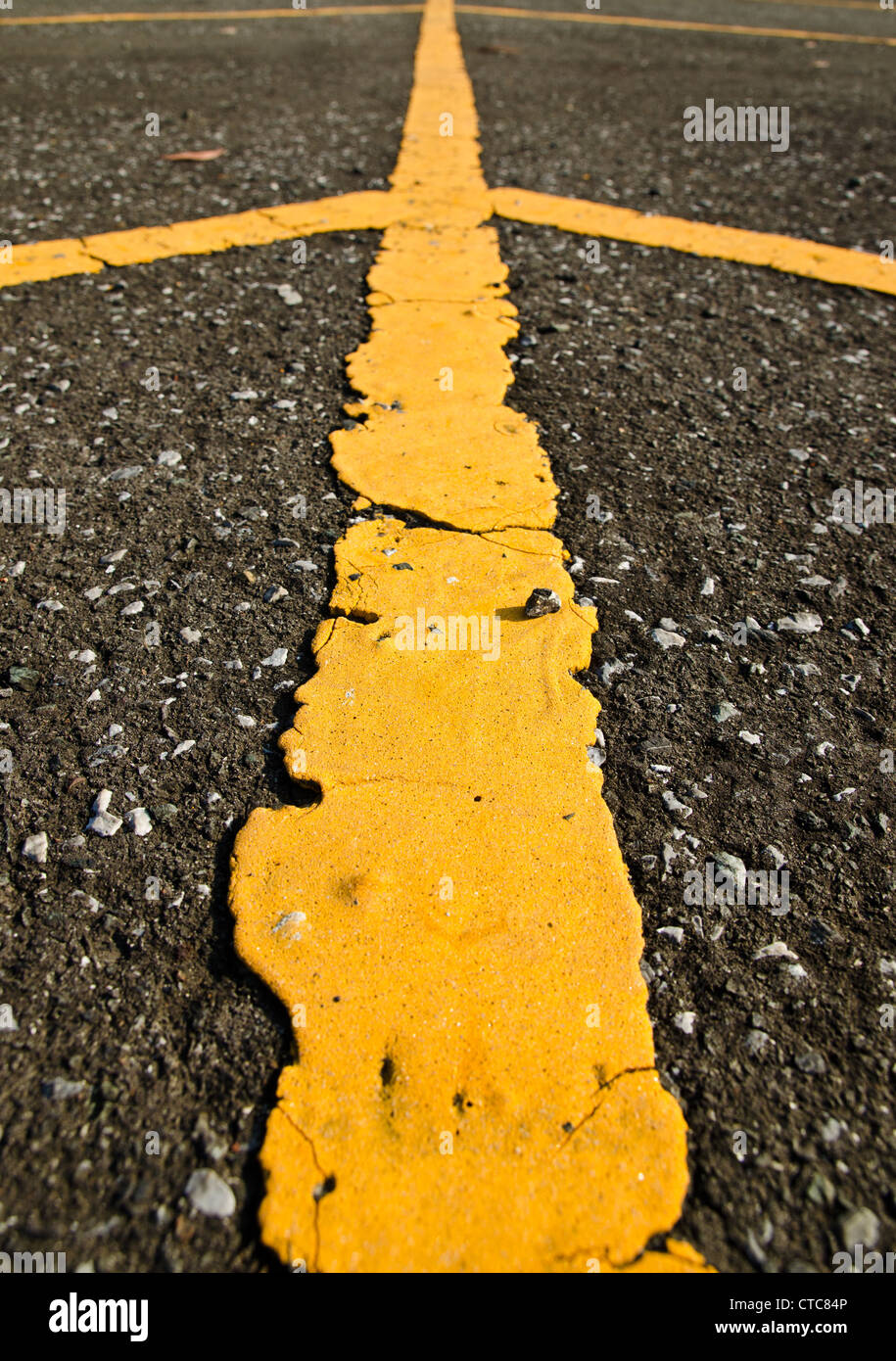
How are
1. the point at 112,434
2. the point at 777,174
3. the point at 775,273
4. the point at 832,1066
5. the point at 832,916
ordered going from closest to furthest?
the point at 832,1066, the point at 832,916, the point at 112,434, the point at 775,273, the point at 777,174

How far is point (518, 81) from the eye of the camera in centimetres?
621

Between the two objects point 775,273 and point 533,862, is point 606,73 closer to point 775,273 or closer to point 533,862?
point 775,273

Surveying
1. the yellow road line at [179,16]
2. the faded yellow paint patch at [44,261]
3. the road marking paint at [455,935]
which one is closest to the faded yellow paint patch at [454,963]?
the road marking paint at [455,935]

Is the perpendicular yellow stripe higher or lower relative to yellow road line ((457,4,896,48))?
lower

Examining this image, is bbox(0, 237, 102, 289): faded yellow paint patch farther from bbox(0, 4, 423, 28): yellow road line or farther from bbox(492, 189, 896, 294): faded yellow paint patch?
bbox(0, 4, 423, 28): yellow road line

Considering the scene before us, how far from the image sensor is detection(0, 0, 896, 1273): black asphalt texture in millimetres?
1120

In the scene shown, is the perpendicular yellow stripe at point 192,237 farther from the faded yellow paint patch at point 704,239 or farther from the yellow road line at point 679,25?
the yellow road line at point 679,25

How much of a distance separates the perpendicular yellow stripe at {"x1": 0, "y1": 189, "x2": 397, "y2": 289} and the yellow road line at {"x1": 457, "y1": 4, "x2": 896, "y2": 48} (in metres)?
6.48

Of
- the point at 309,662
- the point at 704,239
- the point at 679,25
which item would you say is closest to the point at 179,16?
the point at 679,25

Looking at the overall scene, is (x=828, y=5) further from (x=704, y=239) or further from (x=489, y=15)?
(x=704, y=239)

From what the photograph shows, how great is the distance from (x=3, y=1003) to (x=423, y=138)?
522 centimetres

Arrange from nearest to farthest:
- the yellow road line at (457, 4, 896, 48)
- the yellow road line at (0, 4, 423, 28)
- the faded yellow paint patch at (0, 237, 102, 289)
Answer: the faded yellow paint patch at (0, 237, 102, 289)
the yellow road line at (0, 4, 423, 28)
the yellow road line at (457, 4, 896, 48)

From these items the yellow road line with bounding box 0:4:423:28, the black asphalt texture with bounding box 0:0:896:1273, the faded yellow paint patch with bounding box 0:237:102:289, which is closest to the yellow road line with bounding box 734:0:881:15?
the yellow road line with bounding box 0:4:423:28
